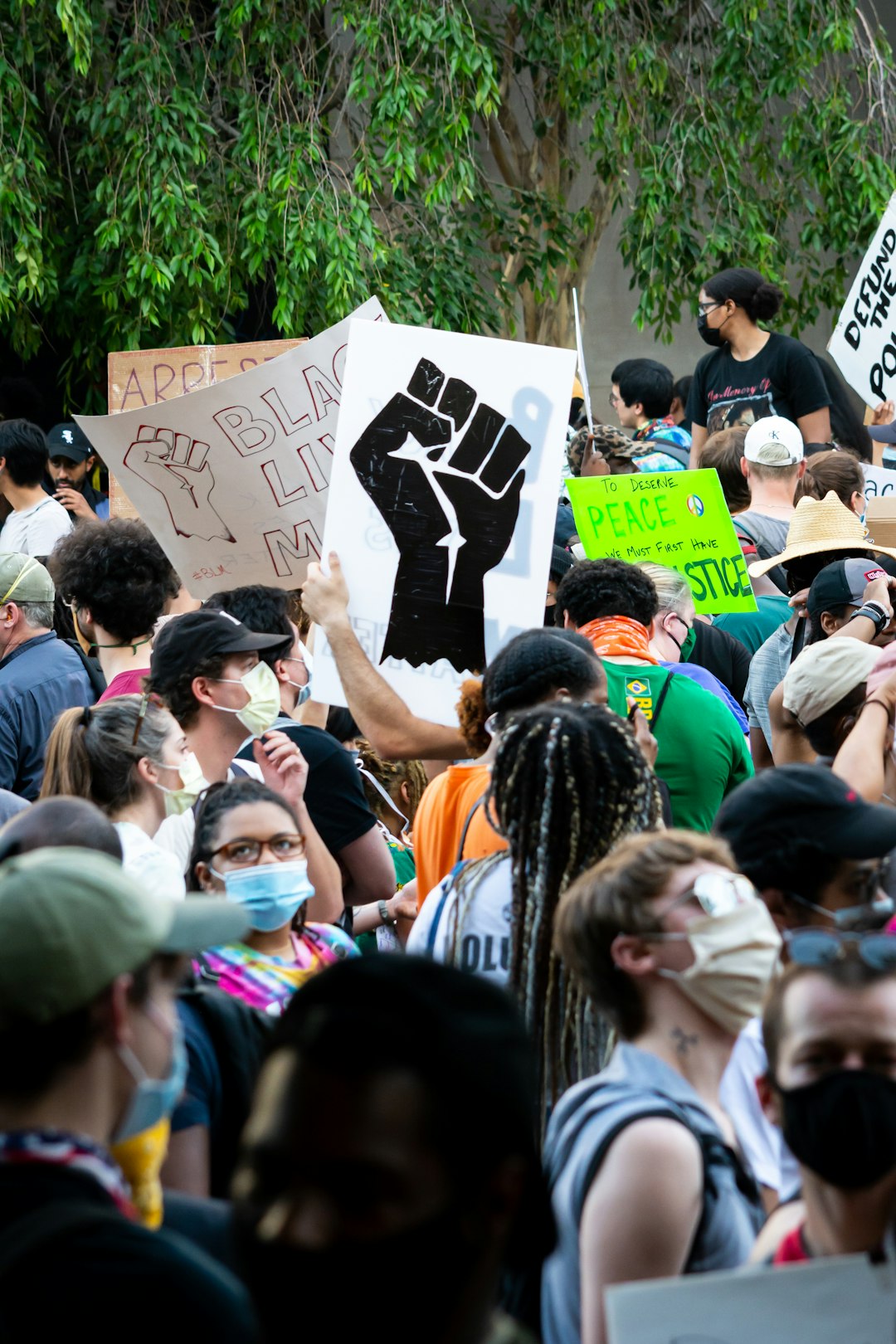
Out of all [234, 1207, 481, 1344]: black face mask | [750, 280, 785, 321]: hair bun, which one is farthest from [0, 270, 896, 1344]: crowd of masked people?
[750, 280, 785, 321]: hair bun

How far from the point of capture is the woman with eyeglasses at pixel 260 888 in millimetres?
2957

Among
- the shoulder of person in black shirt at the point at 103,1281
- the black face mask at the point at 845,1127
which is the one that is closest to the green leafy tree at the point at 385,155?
the black face mask at the point at 845,1127

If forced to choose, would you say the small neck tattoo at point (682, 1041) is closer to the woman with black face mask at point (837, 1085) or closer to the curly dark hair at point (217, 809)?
the woman with black face mask at point (837, 1085)

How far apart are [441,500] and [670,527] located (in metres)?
1.56

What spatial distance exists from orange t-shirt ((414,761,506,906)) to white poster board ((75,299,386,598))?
1564 mm

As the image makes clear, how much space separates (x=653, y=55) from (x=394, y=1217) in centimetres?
1072

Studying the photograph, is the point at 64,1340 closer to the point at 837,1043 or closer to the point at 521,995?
the point at 837,1043

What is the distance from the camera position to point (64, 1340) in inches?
56.1

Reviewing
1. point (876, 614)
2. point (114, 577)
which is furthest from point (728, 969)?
point (114, 577)

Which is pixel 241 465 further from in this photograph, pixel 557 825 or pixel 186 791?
pixel 557 825

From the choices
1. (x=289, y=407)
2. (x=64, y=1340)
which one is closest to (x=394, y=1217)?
(x=64, y=1340)

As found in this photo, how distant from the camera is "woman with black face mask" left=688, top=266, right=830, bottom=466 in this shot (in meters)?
7.15

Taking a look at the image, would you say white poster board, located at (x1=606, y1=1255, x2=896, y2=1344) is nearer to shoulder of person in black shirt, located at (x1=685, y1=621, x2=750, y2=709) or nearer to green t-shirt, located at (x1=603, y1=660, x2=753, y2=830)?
green t-shirt, located at (x1=603, y1=660, x2=753, y2=830)

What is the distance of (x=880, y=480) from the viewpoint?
6.38m
